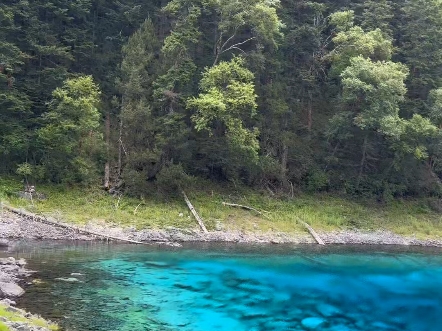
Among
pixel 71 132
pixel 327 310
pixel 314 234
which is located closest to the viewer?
pixel 327 310

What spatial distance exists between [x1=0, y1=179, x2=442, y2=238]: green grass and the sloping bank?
367 inches

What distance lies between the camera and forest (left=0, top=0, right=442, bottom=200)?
31.7 m

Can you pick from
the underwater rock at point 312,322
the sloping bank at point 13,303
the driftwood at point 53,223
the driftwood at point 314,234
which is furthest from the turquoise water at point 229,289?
the driftwood at point 314,234

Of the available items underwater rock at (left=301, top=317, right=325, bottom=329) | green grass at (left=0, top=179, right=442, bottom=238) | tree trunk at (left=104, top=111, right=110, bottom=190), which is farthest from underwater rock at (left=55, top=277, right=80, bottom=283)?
tree trunk at (left=104, top=111, right=110, bottom=190)

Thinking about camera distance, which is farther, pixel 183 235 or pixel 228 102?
pixel 228 102

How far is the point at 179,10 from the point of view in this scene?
34969mm

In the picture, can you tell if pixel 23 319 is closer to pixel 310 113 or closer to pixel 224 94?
pixel 224 94

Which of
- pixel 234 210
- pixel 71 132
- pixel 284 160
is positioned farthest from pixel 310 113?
pixel 71 132

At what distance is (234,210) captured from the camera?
33562 millimetres

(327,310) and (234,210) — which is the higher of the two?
(234,210)

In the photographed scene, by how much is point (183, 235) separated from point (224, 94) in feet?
31.2

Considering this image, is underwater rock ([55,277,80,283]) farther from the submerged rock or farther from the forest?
the forest

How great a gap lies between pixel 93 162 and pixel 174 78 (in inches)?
306

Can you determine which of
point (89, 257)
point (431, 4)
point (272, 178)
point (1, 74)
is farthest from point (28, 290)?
point (431, 4)
